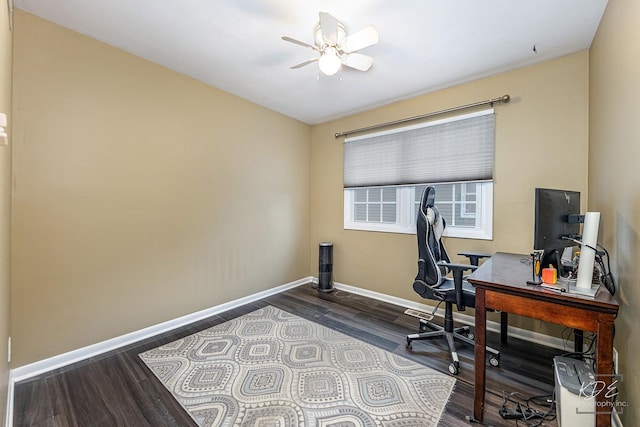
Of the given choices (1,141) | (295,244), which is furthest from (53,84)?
(295,244)

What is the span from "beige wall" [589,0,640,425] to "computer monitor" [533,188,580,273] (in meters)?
0.19

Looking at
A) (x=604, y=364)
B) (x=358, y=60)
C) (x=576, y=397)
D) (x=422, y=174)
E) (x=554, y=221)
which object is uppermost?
(x=358, y=60)

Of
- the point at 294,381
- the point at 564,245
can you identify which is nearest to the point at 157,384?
the point at 294,381

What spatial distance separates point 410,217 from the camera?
3.10 metres

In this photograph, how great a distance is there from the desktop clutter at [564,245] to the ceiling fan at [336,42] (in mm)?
1423

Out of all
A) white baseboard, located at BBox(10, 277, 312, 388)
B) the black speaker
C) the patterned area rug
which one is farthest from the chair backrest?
white baseboard, located at BBox(10, 277, 312, 388)

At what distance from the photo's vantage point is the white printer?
120 cm

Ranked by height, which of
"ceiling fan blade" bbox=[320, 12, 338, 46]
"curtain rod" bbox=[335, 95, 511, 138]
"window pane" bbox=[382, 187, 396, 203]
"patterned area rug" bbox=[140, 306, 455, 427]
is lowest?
"patterned area rug" bbox=[140, 306, 455, 427]

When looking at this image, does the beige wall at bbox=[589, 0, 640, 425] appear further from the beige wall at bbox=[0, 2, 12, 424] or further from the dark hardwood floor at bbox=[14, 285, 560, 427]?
the beige wall at bbox=[0, 2, 12, 424]

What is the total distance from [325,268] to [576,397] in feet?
8.88

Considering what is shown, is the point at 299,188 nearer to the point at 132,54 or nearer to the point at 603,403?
the point at 132,54

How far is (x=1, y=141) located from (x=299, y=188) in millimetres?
3276

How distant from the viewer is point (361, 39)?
1.75 meters

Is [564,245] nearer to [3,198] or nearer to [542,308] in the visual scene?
[542,308]
